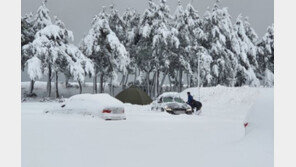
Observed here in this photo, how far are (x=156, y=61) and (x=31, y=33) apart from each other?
56.5ft

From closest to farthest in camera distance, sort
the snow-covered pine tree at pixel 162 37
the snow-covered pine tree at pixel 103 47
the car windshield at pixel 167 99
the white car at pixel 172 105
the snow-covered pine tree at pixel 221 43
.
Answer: the white car at pixel 172 105, the car windshield at pixel 167 99, the snow-covered pine tree at pixel 103 47, the snow-covered pine tree at pixel 162 37, the snow-covered pine tree at pixel 221 43

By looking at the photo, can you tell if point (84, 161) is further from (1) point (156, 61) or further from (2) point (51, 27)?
(1) point (156, 61)

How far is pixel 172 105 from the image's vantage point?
2638cm

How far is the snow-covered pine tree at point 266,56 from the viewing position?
57.9 meters

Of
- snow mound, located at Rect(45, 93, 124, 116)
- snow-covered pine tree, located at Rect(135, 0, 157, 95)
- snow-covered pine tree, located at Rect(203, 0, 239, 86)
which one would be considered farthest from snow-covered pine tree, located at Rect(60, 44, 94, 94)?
snow mound, located at Rect(45, 93, 124, 116)

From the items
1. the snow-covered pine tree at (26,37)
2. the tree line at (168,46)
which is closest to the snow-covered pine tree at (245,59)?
the tree line at (168,46)

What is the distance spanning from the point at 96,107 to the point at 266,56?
46126mm

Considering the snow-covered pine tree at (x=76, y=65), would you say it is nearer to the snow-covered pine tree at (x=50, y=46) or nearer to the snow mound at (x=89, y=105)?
the snow-covered pine tree at (x=50, y=46)

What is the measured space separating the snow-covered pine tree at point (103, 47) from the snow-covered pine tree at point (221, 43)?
12.7m

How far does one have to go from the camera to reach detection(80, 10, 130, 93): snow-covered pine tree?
48.8 metres

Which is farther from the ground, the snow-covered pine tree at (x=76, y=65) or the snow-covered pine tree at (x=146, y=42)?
the snow-covered pine tree at (x=146, y=42)

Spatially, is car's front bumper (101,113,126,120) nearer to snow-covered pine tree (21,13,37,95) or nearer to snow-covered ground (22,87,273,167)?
snow-covered ground (22,87,273,167)

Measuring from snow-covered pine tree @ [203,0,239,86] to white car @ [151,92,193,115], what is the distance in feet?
84.0

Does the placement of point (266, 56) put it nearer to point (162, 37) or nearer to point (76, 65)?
point (162, 37)
